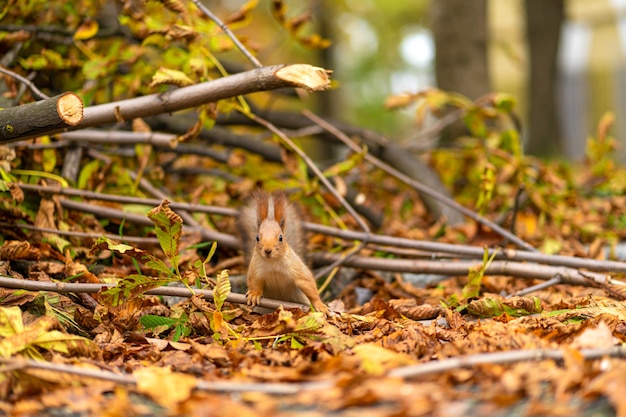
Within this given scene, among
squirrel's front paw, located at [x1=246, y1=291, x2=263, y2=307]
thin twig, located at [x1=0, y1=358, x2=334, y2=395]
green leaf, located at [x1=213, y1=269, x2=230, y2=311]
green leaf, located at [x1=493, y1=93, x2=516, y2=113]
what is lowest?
squirrel's front paw, located at [x1=246, y1=291, x2=263, y2=307]

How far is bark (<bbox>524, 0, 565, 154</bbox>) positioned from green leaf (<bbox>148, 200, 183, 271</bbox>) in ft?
23.6

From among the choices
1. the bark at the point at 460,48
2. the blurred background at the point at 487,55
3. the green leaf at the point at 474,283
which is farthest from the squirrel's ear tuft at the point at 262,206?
the bark at the point at 460,48

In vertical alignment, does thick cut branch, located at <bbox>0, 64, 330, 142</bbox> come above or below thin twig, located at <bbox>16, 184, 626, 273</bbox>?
above

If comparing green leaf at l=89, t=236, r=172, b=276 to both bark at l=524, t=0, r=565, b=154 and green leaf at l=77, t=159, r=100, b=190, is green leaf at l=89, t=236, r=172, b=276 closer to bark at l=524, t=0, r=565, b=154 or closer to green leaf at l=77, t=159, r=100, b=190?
green leaf at l=77, t=159, r=100, b=190

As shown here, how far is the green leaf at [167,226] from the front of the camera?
8.06 feet

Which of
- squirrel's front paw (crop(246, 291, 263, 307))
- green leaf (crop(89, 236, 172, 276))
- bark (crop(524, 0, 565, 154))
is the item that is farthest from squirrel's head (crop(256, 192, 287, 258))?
bark (crop(524, 0, 565, 154))

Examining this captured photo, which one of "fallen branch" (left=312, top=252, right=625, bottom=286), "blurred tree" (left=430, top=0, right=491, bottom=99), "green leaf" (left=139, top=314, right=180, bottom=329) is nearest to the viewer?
"green leaf" (left=139, top=314, right=180, bottom=329)

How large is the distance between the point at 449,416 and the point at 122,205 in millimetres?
2605

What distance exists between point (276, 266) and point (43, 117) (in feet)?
3.56

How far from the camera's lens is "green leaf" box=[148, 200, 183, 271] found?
246 cm

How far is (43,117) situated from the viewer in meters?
2.55

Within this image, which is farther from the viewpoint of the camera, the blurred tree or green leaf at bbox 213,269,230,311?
the blurred tree

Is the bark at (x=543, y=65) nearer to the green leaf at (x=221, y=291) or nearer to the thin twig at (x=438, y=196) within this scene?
the thin twig at (x=438, y=196)

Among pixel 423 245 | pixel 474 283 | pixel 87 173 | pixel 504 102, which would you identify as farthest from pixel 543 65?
pixel 87 173
